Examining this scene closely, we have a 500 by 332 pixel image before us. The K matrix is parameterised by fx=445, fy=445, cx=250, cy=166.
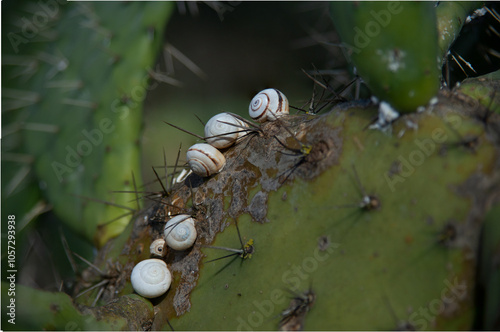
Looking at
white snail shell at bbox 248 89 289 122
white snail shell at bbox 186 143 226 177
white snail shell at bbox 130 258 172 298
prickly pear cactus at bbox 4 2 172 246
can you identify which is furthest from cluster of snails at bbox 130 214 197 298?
prickly pear cactus at bbox 4 2 172 246

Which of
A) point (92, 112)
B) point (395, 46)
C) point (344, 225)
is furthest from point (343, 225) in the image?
point (92, 112)

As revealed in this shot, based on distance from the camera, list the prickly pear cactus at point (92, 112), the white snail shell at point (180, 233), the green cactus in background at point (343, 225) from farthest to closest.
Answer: the prickly pear cactus at point (92, 112), the white snail shell at point (180, 233), the green cactus in background at point (343, 225)

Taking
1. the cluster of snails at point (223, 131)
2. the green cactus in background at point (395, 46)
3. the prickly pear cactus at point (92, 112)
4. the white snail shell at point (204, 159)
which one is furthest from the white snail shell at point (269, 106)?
the prickly pear cactus at point (92, 112)

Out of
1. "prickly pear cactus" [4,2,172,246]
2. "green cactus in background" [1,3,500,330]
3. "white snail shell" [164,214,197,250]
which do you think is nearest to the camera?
"green cactus in background" [1,3,500,330]

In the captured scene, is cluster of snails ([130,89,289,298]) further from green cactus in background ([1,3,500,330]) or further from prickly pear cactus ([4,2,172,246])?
prickly pear cactus ([4,2,172,246])

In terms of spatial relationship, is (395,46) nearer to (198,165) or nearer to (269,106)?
(269,106)

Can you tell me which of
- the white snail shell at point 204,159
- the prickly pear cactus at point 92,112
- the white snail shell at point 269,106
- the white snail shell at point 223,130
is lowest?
the prickly pear cactus at point 92,112

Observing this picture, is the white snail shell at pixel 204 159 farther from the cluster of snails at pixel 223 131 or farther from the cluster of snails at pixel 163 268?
the cluster of snails at pixel 163 268
